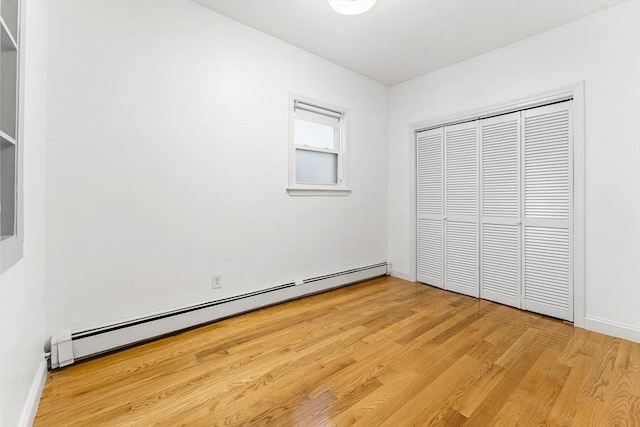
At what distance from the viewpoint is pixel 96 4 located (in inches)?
80.4

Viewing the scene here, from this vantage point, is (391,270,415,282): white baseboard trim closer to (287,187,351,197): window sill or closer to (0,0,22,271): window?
(287,187,351,197): window sill

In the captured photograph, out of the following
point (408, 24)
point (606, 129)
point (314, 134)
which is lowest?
point (606, 129)

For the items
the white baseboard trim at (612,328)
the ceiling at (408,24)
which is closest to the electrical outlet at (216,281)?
the ceiling at (408,24)

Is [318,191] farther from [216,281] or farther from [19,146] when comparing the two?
[19,146]

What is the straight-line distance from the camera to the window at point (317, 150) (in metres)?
3.26

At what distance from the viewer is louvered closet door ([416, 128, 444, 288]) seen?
12.2 feet

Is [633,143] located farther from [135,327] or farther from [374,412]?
[135,327]

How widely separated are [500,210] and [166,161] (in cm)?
332

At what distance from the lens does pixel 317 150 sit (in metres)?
3.49

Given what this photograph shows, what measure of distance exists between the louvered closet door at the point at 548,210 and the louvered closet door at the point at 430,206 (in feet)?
3.07

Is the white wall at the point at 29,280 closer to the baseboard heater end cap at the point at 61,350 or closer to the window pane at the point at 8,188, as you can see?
the baseboard heater end cap at the point at 61,350

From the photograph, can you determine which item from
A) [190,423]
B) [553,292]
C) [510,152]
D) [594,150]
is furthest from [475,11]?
[190,423]

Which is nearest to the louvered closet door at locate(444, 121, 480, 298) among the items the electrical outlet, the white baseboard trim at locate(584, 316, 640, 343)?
the white baseboard trim at locate(584, 316, 640, 343)

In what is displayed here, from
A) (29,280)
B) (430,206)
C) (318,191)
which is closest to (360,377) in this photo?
(29,280)
